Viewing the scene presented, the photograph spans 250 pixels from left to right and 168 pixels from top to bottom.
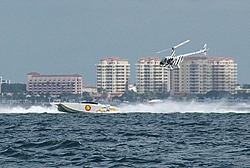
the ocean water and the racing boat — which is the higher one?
the racing boat

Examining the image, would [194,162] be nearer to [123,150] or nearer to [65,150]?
[123,150]

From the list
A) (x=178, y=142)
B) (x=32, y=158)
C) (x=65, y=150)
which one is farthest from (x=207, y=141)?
(x=32, y=158)

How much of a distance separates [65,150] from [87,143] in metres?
2.95

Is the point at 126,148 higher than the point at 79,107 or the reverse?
the reverse

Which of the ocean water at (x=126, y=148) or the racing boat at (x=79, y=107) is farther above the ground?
the racing boat at (x=79, y=107)

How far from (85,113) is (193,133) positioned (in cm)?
2778

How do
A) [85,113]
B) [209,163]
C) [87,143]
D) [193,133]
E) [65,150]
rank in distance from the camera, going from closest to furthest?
[209,163]
[65,150]
[87,143]
[193,133]
[85,113]

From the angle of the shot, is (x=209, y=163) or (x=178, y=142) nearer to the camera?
(x=209, y=163)

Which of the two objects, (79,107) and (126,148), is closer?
(126,148)

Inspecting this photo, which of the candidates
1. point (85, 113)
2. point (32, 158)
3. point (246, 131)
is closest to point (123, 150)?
point (32, 158)

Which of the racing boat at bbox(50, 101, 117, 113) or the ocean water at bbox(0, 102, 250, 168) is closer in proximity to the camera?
the ocean water at bbox(0, 102, 250, 168)

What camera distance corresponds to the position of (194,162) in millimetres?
23844

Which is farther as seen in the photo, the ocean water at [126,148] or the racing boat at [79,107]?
the racing boat at [79,107]

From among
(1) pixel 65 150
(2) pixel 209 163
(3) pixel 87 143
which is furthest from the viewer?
(3) pixel 87 143
